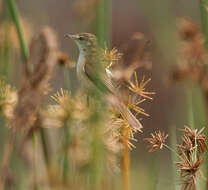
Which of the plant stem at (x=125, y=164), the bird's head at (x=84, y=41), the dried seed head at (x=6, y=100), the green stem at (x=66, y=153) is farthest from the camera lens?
the bird's head at (x=84, y=41)

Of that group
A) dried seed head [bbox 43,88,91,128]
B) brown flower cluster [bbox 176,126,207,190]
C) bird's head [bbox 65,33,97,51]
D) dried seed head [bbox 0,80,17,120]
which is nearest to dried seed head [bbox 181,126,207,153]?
brown flower cluster [bbox 176,126,207,190]

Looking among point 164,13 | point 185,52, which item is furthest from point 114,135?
point 164,13

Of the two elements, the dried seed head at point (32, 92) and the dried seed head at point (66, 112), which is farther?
the dried seed head at point (66, 112)

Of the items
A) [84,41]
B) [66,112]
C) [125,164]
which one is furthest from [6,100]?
[84,41]

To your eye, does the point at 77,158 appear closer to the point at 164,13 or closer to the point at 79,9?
the point at 164,13

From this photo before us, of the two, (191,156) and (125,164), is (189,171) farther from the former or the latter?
(125,164)

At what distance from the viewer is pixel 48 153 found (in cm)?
201

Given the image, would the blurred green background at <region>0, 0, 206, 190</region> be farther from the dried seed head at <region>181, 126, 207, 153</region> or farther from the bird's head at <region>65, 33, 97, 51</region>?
the dried seed head at <region>181, 126, 207, 153</region>

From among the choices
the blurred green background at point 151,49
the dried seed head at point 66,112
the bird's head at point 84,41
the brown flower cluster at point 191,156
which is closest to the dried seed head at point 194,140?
the brown flower cluster at point 191,156

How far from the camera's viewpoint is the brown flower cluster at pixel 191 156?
1.70 metres

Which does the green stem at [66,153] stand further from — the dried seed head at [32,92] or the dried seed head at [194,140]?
the dried seed head at [194,140]

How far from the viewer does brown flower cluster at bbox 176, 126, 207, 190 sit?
1.70 meters

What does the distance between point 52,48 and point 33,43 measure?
128mm

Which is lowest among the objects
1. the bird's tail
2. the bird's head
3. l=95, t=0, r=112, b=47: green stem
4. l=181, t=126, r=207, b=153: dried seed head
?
l=181, t=126, r=207, b=153: dried seed head
